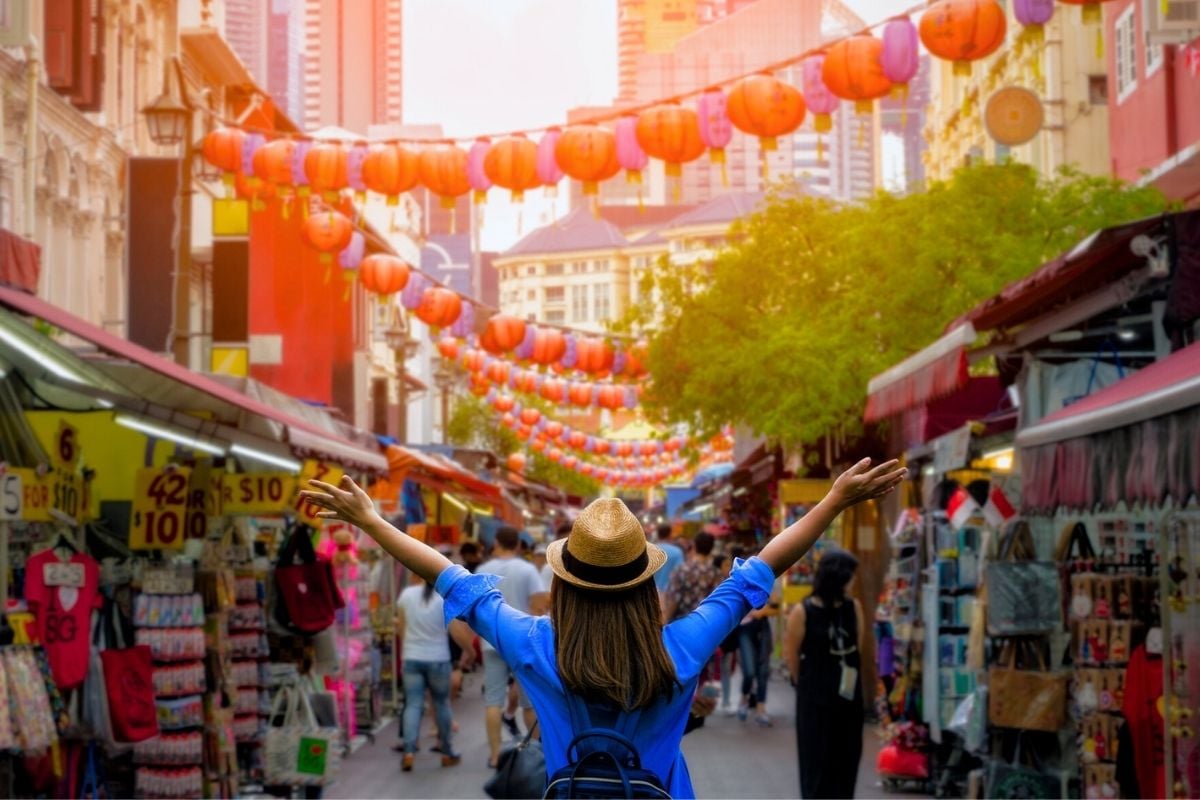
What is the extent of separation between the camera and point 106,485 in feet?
42.8

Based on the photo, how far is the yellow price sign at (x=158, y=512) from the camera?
11906 mm

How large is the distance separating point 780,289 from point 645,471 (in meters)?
44.8

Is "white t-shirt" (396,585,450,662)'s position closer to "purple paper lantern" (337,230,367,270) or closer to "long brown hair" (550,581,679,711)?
"purple paper lantern" (337,230,367,270)

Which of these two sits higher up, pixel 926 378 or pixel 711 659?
pixel 926 378

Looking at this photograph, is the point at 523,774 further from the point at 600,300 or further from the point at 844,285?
the point at 600,300

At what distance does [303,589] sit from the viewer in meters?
13.6

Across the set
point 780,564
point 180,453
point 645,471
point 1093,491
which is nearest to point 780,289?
point 180,453

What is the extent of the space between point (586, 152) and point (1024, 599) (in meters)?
7.15

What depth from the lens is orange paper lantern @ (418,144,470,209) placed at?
17609mm

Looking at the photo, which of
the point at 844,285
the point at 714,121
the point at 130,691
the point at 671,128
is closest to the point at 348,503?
the point at 130,691

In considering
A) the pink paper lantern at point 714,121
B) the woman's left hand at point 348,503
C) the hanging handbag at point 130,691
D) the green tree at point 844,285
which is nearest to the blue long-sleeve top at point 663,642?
the woman's left hand at point 348,503

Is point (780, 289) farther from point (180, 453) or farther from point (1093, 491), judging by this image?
point (1093, 491)

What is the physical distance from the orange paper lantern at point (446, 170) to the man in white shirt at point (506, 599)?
4007 mm

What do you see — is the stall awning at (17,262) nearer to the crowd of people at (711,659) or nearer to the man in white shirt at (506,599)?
the crowd of people at (711,659)
